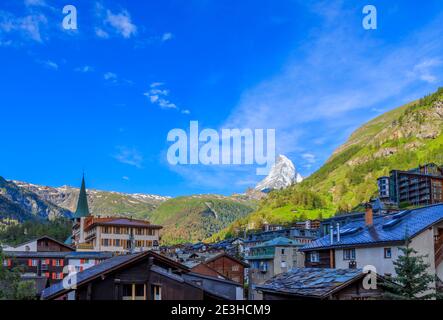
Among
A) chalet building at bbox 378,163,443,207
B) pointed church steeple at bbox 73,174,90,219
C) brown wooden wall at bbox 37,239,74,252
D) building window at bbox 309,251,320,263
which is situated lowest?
building window at bbox 309,251,320,263

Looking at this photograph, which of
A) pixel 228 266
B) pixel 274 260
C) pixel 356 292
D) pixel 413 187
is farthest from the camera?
pixel 413 187

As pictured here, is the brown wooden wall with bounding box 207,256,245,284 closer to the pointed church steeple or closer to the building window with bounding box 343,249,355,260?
the building window with bounding box 343,249,355,260

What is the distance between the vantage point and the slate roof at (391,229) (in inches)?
1254

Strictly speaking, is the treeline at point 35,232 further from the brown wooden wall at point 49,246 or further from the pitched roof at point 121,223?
the pitched roof at point 121,223

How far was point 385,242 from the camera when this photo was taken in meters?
31.9

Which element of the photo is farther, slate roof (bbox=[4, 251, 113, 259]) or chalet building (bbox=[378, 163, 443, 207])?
chalet building (bbox=[378, 163, 443, 207])

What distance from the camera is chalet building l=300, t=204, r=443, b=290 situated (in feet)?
104

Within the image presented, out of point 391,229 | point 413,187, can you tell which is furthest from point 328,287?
point 413,187

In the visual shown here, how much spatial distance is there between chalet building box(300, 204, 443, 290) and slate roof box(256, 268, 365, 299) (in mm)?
5485

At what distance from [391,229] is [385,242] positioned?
208 centimetres

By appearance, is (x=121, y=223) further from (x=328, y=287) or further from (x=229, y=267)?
(x=328, y=287)

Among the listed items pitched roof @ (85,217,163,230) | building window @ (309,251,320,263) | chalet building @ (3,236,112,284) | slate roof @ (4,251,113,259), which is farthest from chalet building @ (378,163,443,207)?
building window @ (309,251,320,263)
